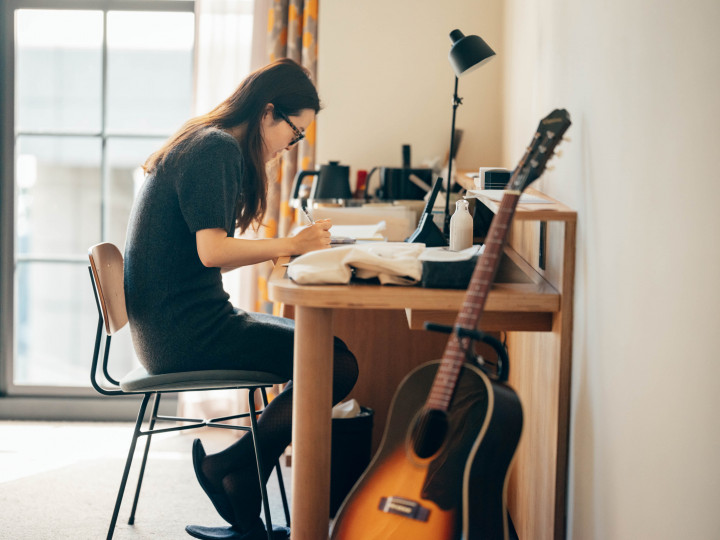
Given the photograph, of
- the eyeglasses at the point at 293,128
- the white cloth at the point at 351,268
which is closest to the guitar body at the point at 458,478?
the white cloth at the point at 351,268

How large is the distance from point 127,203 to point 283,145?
1.63 m

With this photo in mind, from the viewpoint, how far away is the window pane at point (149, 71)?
10.9 feet

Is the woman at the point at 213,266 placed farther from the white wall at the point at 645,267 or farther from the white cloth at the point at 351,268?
the white wall at the point at 645,267

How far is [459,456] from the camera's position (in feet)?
4.24

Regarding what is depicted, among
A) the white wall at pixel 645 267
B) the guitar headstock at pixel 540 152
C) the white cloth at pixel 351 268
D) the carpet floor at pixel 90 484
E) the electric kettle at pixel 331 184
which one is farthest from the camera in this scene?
the electric kettle at pixel 331 184

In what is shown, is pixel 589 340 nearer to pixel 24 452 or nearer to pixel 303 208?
pixel 303 208

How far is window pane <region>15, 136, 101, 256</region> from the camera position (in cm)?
339

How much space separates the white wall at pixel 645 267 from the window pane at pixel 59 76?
2335mm

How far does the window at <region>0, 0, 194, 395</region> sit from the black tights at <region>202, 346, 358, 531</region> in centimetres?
168

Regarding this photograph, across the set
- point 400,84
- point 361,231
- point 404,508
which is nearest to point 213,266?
point 361,231

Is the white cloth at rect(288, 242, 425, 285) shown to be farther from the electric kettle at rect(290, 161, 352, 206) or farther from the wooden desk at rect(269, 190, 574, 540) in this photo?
the electric kettle at rect(290, 161, 352, 206)

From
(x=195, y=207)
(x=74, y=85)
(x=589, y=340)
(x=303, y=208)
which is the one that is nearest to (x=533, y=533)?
(x=589, y=340)

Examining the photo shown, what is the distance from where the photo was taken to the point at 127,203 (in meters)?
3.45

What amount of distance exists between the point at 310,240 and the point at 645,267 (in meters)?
0.90
